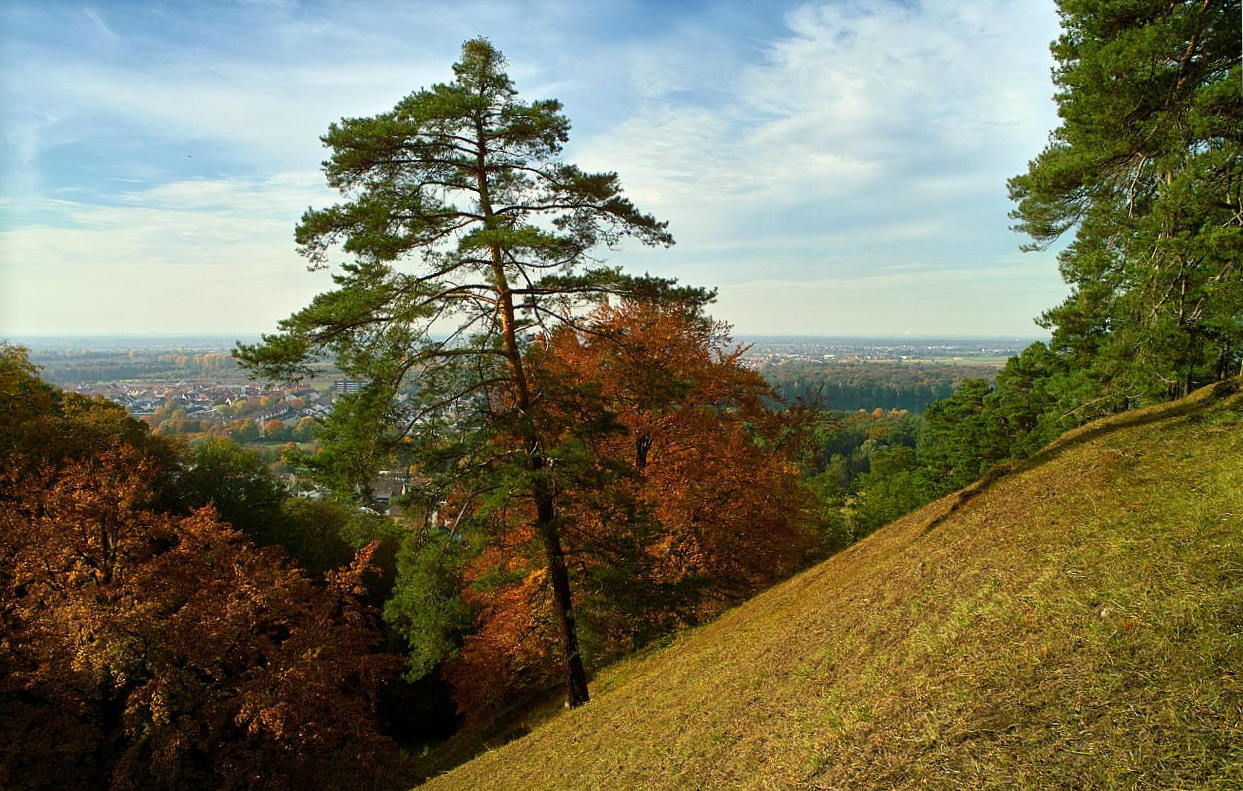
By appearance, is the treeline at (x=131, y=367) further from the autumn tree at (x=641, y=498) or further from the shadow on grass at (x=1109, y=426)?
the shadow on grass at (x=1109, y=426)

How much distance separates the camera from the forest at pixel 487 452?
9.62m

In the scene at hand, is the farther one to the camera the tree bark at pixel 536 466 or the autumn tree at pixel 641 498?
the autumn tree at pixel 641 498

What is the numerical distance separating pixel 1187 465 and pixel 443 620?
10.9m

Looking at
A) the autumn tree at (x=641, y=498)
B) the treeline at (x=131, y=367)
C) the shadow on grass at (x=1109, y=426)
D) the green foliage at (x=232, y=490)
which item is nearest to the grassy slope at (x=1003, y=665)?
the shadow on grass at (x=1109, y=426)

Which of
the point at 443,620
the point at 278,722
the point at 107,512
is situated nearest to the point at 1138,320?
the point at 443,620

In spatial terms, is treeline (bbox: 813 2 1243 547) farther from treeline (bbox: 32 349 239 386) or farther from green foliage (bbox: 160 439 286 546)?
treeline (bbox: 32 349 239 386)

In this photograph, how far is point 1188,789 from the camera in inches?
129

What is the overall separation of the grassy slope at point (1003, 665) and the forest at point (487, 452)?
114 inches

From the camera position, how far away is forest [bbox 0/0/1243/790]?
31.6ft

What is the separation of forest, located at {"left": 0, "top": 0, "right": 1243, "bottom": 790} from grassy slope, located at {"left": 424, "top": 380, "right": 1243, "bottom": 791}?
9.50ft

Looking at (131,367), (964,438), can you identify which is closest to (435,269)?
(964,438)

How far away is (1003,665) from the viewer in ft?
16.5

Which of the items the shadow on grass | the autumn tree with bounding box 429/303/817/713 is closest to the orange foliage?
the autumn tree with bounding box 429/303/817/713

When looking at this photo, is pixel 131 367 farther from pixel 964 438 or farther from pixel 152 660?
pixel 964 438
